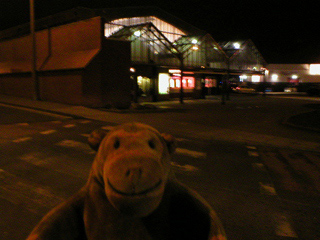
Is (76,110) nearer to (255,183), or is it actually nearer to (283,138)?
(283,138)

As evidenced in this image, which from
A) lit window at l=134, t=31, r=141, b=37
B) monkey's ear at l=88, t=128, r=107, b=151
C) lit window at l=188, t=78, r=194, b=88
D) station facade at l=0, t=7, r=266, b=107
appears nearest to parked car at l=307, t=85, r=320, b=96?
station facade at l=0, t=7, r=266, b=107

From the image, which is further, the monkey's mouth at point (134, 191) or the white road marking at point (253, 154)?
the white road marking at point (253, 154)

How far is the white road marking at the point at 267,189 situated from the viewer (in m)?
5.91

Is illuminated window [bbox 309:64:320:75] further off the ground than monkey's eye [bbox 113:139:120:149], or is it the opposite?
illuminated window [bbox 309:64:320:75]

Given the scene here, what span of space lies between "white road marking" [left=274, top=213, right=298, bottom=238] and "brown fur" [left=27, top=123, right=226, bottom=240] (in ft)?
7.81

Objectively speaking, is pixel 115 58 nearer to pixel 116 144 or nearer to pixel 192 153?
pixel 192 153

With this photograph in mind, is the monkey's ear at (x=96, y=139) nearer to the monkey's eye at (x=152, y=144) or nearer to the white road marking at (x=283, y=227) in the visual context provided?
the monkey's eye at (x=152, y=144)

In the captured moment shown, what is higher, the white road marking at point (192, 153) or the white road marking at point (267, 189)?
the white road marking at point (192, 153)

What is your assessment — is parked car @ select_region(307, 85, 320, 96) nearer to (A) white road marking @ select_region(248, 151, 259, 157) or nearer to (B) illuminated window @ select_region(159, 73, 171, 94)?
(B) illuminated window @ select_region(159, 73, 171, 94)

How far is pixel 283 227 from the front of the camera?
14.6 feet

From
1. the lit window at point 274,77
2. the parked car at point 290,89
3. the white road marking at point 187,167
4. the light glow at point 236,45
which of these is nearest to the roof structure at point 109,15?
the light glow at point 236,45

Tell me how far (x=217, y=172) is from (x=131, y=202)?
5.54m

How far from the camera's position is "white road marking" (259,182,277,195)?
5.91m

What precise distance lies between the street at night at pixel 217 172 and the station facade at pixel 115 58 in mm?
7681
